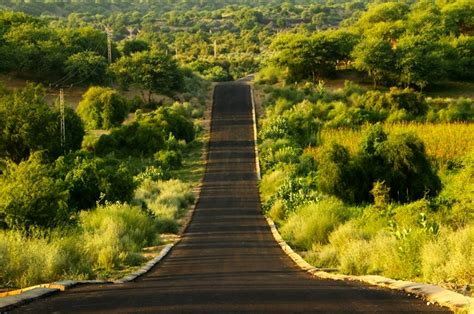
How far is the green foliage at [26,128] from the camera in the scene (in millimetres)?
42062

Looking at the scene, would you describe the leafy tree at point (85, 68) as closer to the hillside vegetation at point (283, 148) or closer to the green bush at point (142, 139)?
the hillside vegetation at point (283, 148)

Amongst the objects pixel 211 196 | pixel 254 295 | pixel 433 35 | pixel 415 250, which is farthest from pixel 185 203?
pixel 433 35

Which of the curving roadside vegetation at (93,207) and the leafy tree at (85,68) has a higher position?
the leafy tree at (85,68)

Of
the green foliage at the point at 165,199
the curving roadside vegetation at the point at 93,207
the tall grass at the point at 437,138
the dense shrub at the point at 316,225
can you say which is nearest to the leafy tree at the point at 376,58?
the tall grass at the point at 437,138

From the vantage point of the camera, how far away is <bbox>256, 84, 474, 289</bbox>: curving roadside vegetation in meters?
13.7

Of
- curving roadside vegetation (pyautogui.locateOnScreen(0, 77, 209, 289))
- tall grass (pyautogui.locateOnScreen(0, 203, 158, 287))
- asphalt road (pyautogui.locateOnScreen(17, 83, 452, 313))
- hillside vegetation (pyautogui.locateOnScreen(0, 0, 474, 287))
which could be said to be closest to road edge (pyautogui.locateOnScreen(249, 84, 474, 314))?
asphalt road (pyautogui.locateOnScreen(17, 83, 452, 313))

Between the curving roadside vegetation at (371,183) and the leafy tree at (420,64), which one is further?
the leafy tree at (420,64)

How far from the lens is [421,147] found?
31234 millimetres

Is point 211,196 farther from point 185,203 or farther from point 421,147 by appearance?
point 421,147

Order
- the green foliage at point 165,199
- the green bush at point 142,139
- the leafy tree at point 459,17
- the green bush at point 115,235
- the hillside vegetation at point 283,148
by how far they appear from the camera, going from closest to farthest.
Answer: the hillside vegetation at point 283,148
the green bush at point 115,235
the green foliage at point 165,199
the green bush at point 142,139
the leafy tree at point 459,17

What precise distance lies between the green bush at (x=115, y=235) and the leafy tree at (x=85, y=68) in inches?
1916

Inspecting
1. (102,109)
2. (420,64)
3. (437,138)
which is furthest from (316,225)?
(420,64)

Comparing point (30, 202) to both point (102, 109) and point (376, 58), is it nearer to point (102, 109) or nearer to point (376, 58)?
point (102, 109)

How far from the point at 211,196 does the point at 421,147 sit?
529 inches
